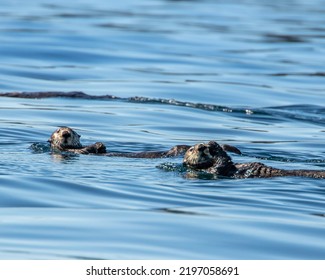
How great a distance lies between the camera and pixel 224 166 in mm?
13203

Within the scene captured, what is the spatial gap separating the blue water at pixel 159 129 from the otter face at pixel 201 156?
27cm

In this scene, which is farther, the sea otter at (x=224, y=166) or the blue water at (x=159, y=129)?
the sea otter at (x=224, y=166)

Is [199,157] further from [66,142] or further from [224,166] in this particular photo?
[66,142]

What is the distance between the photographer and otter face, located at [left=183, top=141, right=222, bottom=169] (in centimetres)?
1336

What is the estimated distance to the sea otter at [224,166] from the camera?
1298 centimetres

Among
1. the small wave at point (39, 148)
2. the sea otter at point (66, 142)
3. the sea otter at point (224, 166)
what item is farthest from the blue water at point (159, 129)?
the sea otter at point (66, 142)

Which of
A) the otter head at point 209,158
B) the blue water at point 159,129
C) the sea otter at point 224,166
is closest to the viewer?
the blue water at point 159,129

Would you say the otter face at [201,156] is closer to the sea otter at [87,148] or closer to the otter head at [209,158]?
the otter head at [209,158]

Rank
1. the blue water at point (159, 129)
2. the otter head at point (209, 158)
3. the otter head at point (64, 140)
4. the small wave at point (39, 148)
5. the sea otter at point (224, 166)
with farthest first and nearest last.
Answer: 1. the otter head at point (64, 140)
2. the small wave at point (39, 148)
3. the otter head at point (209, 158)
4. the sea otter at point (224, 166)
5. the blue water at point (159, 129)

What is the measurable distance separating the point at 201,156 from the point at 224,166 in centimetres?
35

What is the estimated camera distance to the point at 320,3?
50.0 metres
